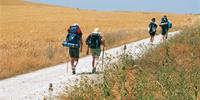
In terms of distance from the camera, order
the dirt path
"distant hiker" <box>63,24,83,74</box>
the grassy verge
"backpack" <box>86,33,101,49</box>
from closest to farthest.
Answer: the grassy verge < the dirt path < "distant hiker" <box>63,24,83,74</box> < "backpack" <box>86,33,101,49</box>

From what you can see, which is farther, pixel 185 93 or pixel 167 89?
pixel 167 89

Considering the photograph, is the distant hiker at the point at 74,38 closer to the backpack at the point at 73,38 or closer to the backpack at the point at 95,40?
the backpack at the point at 73,38

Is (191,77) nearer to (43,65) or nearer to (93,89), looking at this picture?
(93,89)

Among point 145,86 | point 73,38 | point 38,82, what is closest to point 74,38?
point 73,38

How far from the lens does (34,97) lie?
13.2 metres

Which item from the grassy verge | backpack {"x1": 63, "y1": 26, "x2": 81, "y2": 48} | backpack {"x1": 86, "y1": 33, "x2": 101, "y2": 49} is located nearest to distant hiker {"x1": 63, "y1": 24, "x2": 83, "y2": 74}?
backpack {"x1": 63, "y1": 26, "x2": 81, "y2": 48}

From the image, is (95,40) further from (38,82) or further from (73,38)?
(38,82)

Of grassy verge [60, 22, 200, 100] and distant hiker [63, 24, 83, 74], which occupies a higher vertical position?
grassy verge [60, 22, 200, 100]

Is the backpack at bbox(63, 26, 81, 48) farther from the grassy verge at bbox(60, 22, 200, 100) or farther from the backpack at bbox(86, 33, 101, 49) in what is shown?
the grassy verge at bbox(60, 22, 200, 100)

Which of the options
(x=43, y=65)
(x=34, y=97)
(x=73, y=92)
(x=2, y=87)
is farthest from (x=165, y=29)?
(x=73, y=92)

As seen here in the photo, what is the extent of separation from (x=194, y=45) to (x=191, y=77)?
727cm

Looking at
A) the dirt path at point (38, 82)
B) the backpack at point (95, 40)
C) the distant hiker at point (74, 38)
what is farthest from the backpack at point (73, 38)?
the dirt path at point (38, 82)

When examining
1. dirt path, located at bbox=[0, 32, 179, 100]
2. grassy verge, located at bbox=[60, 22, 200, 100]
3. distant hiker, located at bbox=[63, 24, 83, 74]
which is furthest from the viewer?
distant hiker, located at bbox=[63, 24, 83, 74]

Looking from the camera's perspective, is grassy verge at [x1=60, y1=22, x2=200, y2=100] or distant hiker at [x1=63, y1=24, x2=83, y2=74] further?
distant hiker at [x1=63, y1=24, x2=83, y2=74]
